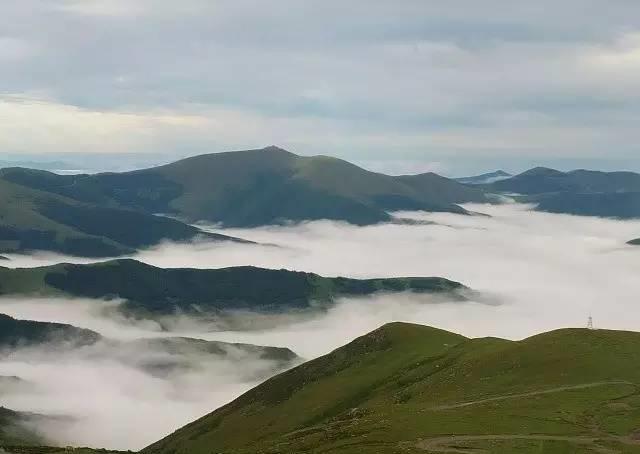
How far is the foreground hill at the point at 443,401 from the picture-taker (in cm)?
→ 7869

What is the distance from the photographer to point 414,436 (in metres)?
81.9

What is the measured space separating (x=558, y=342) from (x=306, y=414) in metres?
55.4

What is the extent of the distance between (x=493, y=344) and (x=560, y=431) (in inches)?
2808

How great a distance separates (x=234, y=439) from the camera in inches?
6171

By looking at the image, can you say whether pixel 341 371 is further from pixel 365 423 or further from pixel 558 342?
pixel 365 423

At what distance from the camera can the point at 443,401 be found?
347ft

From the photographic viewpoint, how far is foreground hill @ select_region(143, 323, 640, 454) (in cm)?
7869

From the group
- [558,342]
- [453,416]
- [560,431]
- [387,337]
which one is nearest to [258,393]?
[387,337]

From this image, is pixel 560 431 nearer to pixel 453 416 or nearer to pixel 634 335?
pixel 453 416

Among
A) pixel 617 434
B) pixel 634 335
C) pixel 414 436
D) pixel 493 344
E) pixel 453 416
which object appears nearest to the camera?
pixel 617 434

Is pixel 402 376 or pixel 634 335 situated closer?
pixel 634 335

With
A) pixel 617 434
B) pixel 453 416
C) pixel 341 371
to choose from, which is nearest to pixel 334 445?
pixel 453 416

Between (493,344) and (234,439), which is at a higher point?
(493,344)

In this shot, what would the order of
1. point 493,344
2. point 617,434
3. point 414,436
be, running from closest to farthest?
point 617,434, point 414,436, point 493,344
